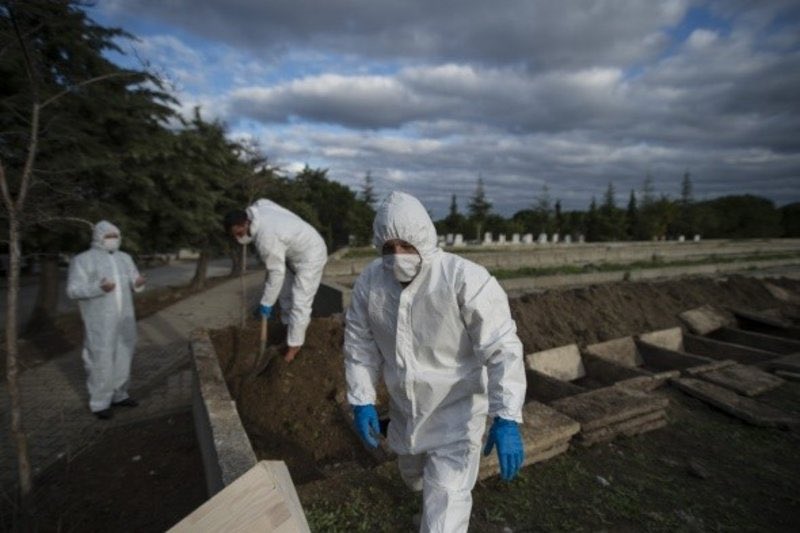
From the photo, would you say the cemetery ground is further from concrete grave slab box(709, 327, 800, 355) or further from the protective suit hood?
concrete grave slab box(709, 327, 800, 355)

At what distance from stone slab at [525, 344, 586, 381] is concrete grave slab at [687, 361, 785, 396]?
122 centimetres

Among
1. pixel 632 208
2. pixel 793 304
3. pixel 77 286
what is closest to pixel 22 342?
pixel 77 286

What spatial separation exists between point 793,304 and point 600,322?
6191 millimetres

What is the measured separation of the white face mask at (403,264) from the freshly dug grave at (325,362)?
1.91m

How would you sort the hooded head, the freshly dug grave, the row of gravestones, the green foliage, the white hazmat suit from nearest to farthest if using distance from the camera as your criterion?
the freshly dug grave, the hooded head, the white hazmat suit, the row of gravestones, the green foliage

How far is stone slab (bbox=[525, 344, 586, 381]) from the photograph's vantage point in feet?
17.1

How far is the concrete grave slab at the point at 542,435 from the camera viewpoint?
289 centimetres

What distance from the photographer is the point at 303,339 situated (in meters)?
4.66

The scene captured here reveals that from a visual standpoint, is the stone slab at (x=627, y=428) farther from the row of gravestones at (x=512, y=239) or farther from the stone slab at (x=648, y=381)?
the row of gravestones at (x=512, y=239)

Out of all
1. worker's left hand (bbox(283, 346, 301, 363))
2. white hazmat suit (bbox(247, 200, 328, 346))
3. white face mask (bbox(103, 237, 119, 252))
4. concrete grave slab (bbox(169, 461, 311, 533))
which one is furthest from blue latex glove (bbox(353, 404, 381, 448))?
white face mask (bbox(103, 237, 119, 252))

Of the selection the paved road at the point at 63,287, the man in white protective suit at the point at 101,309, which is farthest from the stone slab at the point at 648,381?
the paved road at the point at 63,287

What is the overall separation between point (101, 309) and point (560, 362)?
535cm

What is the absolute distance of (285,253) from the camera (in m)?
4.89

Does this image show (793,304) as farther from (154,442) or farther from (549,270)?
(154,442)
